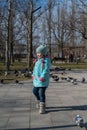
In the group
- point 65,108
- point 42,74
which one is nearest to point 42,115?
point 42,74

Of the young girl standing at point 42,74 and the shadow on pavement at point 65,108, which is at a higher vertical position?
the young girl standing at point 42,74

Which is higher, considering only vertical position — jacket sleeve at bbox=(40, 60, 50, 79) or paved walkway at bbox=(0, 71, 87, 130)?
jacket sleeve at bbox=(40, 60, 50, 79)

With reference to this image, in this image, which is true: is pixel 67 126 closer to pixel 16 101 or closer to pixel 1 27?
pixel 16 101

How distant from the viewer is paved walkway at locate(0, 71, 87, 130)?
790 centimetres

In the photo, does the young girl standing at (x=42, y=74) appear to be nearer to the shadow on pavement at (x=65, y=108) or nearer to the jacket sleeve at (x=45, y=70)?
the jacket sleeve at (x=45, y=70)

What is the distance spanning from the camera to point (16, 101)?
11.3 meters

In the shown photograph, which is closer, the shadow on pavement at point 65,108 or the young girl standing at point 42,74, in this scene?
the young girl standing at point 42,74

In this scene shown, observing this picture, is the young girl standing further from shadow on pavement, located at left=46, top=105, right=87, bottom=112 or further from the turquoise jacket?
shadow on pavement, located at left=46, top=105, right=87, bottom=112

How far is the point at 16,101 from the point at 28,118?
2701 millimetres

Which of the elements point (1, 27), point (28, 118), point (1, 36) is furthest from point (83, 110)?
point (1, 36)

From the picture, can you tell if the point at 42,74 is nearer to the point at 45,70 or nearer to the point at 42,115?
the point at 45,70

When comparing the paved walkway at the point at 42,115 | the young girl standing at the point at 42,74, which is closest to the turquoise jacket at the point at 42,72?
the young girl standing at the point at 42,74

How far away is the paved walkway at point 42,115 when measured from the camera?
7.90 m

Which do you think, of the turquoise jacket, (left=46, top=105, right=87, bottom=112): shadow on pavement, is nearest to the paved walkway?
(left=46, top=105, right=87, bottom=112): shadow on pavement
